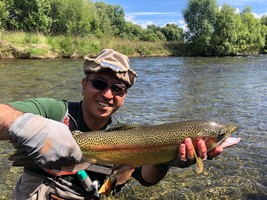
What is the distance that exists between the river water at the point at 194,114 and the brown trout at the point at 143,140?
232cm

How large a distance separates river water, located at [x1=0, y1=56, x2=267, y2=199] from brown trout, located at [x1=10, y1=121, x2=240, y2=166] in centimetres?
232

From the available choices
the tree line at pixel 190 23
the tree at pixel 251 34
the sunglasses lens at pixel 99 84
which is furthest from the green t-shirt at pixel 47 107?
the tree at pixel 251 34

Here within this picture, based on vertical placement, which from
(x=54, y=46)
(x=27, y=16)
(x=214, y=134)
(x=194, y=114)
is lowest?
(x=194, y=114)

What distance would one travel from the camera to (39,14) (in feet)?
135

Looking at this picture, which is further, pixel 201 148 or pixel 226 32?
pixel 226 32

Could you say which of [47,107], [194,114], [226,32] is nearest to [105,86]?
[47,107]

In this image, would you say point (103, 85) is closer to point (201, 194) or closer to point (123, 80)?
point (123, 80)

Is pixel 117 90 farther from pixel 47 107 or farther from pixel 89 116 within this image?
pixel 47 107

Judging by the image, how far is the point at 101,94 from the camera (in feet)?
9.03

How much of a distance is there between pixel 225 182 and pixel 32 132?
400cm

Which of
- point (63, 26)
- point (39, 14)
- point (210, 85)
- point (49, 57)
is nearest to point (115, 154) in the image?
point (210, 85)

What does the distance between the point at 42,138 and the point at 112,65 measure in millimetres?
1086

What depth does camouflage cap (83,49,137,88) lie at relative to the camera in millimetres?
2746

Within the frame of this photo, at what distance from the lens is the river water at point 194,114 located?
489cm
